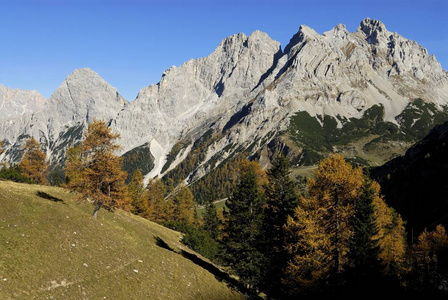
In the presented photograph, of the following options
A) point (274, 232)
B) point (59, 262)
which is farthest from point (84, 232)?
point (274, 232)

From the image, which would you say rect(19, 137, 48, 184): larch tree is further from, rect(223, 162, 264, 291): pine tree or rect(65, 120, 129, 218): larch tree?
rect(223, 162, 264, 291): pine tree

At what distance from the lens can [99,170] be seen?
1677 inches

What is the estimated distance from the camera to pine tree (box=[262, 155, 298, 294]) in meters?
39.8

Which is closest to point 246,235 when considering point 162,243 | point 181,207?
point 162,243

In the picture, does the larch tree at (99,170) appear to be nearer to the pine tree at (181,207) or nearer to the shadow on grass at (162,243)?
the shadow on grass at (162,243)

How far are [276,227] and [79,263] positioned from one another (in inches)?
906

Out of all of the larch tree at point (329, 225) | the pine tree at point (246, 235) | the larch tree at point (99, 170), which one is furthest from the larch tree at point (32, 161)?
the larch tree at point (329, 225)

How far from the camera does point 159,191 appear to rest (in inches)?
4035

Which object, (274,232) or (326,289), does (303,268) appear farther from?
(274,232)

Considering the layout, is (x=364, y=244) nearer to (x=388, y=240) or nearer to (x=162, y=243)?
(x=388, y=240)

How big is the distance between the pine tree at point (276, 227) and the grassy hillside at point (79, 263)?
5.26 meters

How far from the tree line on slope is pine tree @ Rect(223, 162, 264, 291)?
127 mm

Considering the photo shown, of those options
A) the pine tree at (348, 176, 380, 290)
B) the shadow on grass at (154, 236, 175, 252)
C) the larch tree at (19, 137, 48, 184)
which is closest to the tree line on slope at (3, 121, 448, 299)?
the pine tree at (348, 176, 380, 290)

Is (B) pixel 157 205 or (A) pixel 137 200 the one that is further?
(B) pixel 157 205
